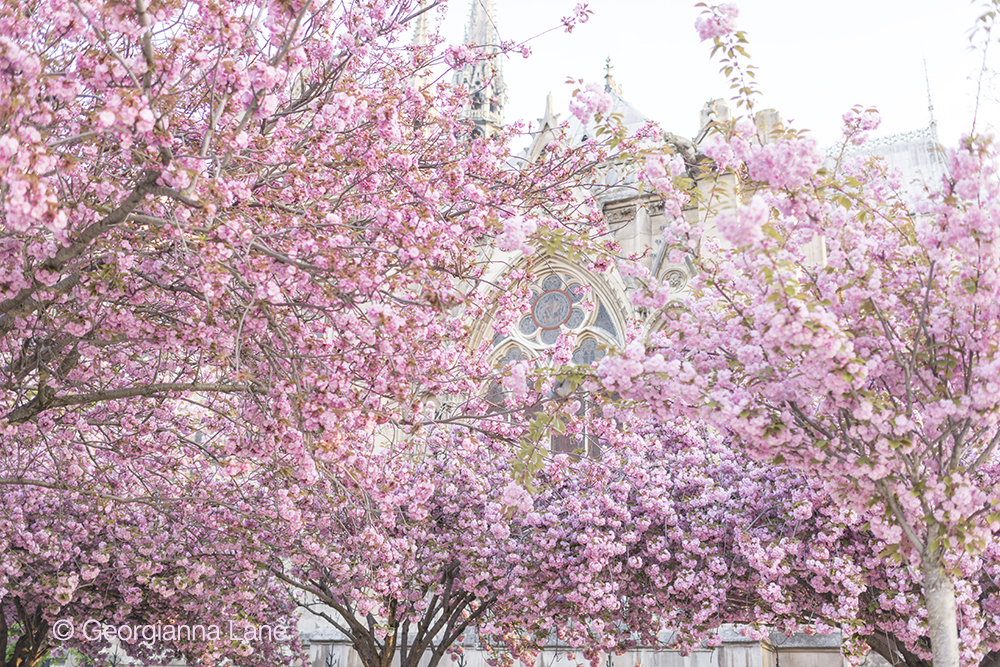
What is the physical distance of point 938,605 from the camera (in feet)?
17.9

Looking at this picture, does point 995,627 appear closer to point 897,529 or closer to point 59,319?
point 897,529

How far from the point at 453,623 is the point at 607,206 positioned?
1007 centimetres

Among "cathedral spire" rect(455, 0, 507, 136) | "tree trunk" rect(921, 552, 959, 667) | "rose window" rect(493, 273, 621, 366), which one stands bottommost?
"tree trunk" rect(921, 552, 959, 667)

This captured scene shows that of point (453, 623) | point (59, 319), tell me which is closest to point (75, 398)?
point (59, 319)

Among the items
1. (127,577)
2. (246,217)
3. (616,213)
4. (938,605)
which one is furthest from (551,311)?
(938,605)

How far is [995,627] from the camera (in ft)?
31.3

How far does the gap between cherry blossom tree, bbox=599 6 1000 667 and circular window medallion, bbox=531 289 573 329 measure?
43.9 feet

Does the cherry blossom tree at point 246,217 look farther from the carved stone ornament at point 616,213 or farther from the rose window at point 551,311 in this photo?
the rose window at point 551,311

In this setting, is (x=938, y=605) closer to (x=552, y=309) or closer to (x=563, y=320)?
(x=563, y=320)

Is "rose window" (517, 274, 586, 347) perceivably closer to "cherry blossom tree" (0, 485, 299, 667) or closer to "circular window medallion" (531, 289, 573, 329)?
"circular window medallion" (531, 289, 573, 329)

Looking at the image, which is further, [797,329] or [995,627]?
[995,627]

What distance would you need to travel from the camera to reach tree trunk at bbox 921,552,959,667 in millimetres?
5406

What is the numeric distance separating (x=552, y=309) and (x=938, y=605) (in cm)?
1473

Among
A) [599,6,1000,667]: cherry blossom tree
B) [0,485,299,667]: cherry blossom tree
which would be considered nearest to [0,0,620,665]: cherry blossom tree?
[599,6,1000,667]: cherry blossom tree
